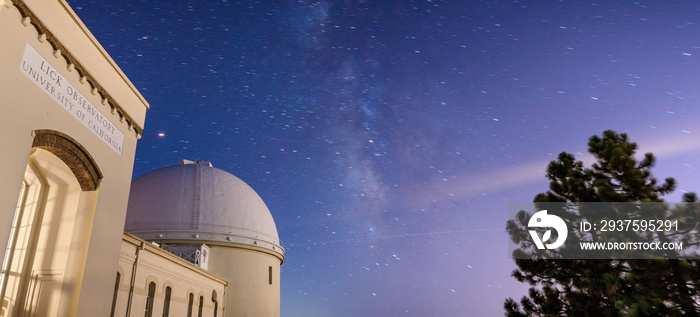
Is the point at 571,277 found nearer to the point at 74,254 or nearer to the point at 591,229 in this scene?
the point at 591,229

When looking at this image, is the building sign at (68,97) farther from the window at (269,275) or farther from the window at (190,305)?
the window at (269,275)

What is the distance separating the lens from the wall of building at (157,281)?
12.8m

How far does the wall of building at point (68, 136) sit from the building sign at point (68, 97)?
18 mm

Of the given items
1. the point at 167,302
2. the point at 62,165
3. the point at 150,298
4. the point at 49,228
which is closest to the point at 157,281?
the point at 150,298

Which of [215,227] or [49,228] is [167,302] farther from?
[49,228]

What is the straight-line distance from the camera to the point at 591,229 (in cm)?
1080

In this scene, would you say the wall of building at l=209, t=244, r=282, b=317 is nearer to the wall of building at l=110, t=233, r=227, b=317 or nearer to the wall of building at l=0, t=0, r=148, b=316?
the wall of building at l=110, t=233, r=227, b=317

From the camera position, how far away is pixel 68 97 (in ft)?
25.9

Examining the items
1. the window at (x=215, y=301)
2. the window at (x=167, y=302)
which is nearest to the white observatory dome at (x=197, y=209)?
the window at (x=215, y=301)

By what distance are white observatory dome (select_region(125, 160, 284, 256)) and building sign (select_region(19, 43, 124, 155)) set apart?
1155 centimetres

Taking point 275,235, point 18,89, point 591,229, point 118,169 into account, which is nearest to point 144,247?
point 118,169

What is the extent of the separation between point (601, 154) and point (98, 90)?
38.3ft
